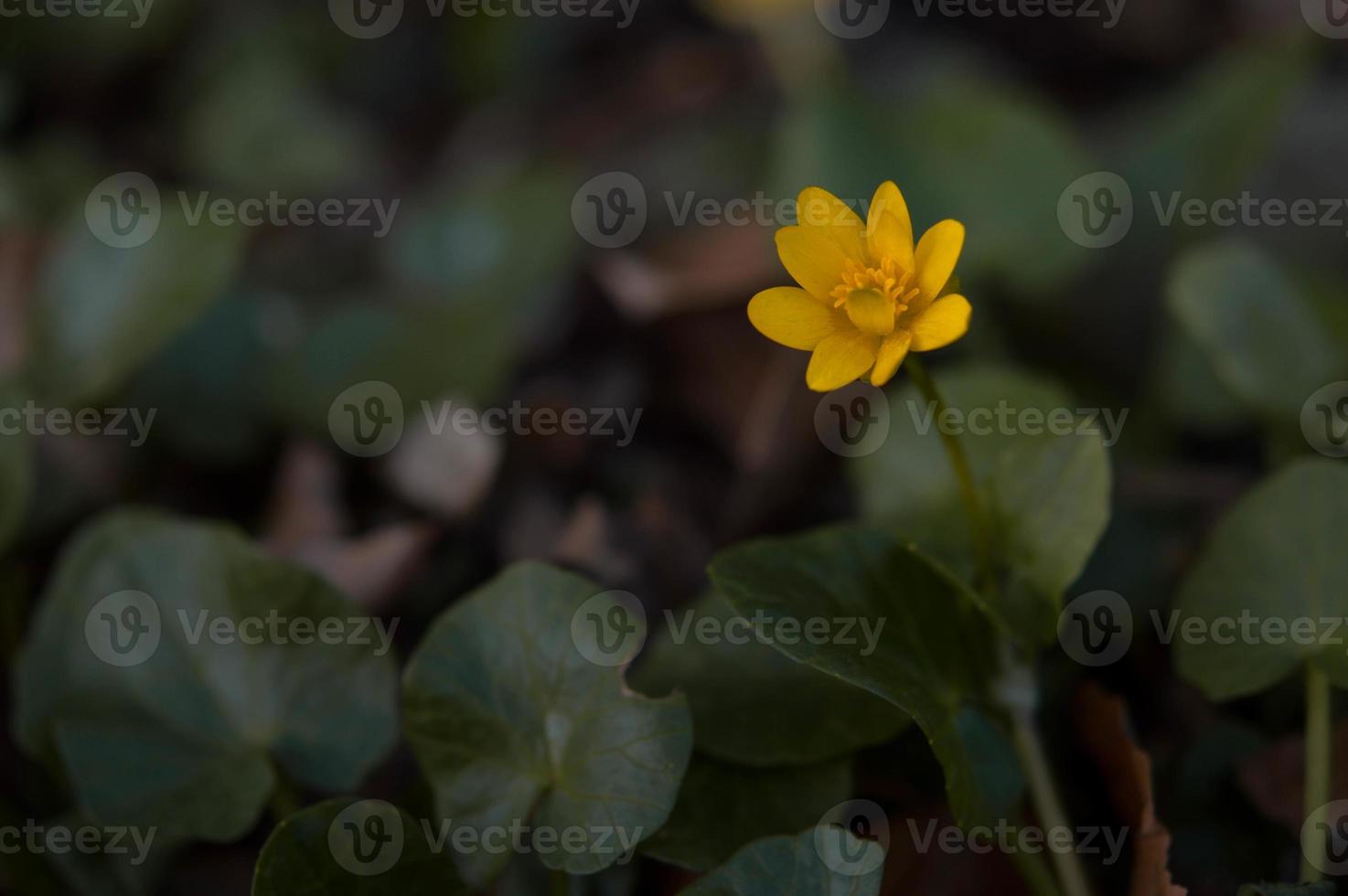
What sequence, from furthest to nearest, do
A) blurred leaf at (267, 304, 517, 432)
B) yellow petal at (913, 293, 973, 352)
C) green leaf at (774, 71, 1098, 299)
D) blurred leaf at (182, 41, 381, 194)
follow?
blurred leaf at (182, 41, 381, 194)
green leaf at (774, 71, 1098, 299)
blurred leaf at (267, 304, 517, 432)
yellow petal at (913, 293, 973, 352)

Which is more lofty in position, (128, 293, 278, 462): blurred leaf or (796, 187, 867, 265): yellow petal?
(796, 187, 867, 265): yellow petal

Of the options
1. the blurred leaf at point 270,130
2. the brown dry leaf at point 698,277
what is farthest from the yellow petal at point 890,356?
the blurred leaf at point 270,130

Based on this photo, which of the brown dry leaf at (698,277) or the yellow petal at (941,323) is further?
the brown dry leaf at (698,277)

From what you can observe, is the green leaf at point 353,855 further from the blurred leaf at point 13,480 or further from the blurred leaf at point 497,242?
the blurred leaf at point 497,242

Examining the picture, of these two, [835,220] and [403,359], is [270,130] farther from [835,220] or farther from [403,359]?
[835,220]

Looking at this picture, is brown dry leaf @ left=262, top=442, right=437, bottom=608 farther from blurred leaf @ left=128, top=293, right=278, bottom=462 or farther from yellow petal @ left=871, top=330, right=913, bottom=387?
yellow petal @ left=871, top=330, right=913, bottom=387

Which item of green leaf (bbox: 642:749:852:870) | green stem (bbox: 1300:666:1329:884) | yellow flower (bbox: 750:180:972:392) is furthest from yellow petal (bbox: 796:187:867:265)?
green stem (bbox: 1300:666:1329:884)

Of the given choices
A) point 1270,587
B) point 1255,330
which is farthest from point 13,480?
point 1255,330
